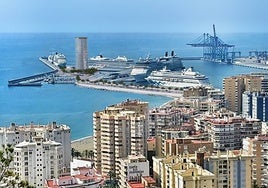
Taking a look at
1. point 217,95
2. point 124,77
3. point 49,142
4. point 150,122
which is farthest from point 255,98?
point 124,77

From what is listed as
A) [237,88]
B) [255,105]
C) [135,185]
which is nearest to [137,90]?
[237,88]

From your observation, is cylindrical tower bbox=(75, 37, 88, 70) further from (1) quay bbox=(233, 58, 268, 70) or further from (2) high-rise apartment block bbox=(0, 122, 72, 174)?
(2) high-rise apartment block bbox=(0, 122, 72, 174)

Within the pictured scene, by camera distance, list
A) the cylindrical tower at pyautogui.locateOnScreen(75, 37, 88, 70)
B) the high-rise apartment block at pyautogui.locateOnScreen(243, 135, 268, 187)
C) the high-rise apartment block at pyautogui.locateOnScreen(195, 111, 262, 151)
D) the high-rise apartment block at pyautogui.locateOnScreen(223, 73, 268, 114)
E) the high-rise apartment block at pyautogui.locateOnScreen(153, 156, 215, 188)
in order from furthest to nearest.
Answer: the cylindrical tower at pyautogui.locateOnScreen(75, 37, 88, 70)
the high-rise apartment block at pyautogui.locateOnScreen(223, 73, 268, 114)
the high-rise apartment block at pyautogui.locateOnScreen(195, 111, 262, 151)
the high-rise apartment block at pyautogui.locateOnScreen(243, 135, 268, 187)
the high-rise apartment block at pyautogui.locateOnScreen(153, 156, 215, 188)

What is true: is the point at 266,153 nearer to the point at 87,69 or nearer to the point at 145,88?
the point at 145,88

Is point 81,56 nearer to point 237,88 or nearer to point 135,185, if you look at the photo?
point 237,88

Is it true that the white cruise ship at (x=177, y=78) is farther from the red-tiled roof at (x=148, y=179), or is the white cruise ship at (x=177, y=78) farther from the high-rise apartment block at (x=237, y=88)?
the red-tiled roof at (x=148, y=179)

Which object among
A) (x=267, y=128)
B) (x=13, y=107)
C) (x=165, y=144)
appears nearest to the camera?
(x=165, y=144)

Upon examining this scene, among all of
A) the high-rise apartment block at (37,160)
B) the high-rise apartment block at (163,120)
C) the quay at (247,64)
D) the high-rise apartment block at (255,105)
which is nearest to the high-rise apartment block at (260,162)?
the high-rise apartment block at (37,160)

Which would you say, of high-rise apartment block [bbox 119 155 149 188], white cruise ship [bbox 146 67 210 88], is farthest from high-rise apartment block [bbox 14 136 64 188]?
white cruise ship [bbox 146 67 210 88]
